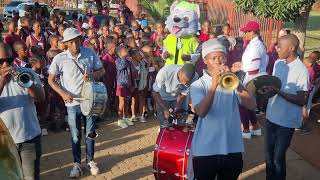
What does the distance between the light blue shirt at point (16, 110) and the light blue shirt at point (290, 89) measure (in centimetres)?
270

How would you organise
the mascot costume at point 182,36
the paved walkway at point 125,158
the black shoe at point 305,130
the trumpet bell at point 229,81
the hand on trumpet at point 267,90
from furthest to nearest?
the black shoe at point 305,130, the mascot costume at point 182,36, the paved walkway at point 125,158, the hand on trumpet at point 267,90, the trumpet bell at point 229,81

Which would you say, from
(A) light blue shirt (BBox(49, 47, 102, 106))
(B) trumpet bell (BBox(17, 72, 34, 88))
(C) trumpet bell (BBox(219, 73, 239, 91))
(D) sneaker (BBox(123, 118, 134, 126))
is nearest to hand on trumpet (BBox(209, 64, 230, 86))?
(C) trumpet bell (BBox(219, 73, 239, 91))

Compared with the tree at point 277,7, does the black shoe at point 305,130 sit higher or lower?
lower

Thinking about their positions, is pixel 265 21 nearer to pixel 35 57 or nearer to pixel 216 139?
pixel 35 57

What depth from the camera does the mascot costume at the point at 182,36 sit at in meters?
6.64

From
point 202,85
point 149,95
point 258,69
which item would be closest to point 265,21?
point 149,95

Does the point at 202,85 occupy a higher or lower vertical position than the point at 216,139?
higher

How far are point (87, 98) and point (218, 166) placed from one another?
7.22 ft

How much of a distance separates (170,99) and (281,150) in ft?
5.97

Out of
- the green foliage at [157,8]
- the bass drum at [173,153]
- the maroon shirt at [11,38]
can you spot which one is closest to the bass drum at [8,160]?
the bass drum at [173,153]

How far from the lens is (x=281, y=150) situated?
5008mm

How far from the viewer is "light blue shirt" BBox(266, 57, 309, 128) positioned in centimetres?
488

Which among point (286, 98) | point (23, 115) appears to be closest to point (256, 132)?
point (286, 98)

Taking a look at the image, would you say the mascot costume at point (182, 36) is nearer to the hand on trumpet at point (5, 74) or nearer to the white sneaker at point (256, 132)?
the white sneaker at point (256, 132)
